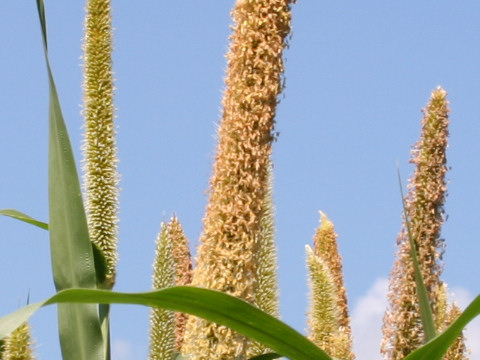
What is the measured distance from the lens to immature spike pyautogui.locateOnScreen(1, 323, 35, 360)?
2.36 meters

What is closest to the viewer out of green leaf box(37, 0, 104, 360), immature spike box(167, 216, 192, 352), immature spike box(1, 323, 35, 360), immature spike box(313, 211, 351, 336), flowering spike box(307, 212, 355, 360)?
green leaf box(37, 0, 104, 360)

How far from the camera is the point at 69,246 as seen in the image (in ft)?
6.67

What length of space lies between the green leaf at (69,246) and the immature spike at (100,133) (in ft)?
3.65

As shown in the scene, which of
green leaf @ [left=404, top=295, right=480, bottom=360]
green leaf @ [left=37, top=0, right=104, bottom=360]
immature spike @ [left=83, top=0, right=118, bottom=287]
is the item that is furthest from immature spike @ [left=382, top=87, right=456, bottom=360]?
immature spike @ [left=83, top=0, right=118, bottom=287]

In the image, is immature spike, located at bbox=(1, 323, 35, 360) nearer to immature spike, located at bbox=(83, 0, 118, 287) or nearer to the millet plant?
the millet plant

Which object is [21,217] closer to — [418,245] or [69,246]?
[69,246]

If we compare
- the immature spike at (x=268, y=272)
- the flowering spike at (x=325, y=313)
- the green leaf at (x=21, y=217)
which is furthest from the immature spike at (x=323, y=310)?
the green leaf at (x=21, y=217)

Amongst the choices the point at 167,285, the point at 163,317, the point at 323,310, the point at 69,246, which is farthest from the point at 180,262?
the point at 69,246

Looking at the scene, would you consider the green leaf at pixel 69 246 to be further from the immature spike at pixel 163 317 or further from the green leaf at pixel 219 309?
the immature spike at pixel 163 317

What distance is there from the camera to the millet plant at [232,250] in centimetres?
178

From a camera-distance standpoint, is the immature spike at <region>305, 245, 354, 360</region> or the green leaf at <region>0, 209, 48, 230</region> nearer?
the green leaf at <region>0, 209, 48, 230</region>

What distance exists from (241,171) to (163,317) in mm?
934

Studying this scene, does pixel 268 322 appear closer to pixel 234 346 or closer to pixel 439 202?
pixel 234 346

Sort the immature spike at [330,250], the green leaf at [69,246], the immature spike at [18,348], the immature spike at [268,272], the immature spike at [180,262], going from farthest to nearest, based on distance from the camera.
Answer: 1. the immature spike at [330,250]
2. the immature spike at [180,262]
3. the immature spike at [268,272]
4. the immature spike at [18,348]
5. the green leaf at [69,246]
